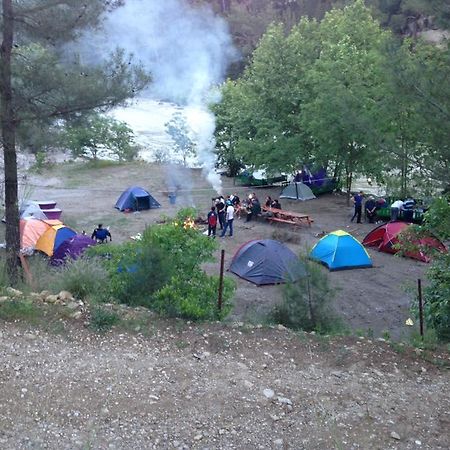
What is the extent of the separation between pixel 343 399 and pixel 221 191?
68.6 feet

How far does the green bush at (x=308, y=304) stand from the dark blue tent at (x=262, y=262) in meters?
5.58

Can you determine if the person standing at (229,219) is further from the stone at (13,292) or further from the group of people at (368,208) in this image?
the stone at (13,292)

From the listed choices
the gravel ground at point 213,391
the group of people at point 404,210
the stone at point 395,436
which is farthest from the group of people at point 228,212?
the stone at point 395,436

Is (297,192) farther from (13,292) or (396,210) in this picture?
(13,292)

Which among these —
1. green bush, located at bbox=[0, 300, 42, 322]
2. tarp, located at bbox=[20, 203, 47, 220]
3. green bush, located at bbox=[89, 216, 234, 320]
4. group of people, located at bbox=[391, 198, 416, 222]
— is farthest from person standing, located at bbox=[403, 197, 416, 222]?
green bush, located at bbox=[0, 300, 42, 322]

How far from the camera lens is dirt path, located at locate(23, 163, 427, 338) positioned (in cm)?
1309

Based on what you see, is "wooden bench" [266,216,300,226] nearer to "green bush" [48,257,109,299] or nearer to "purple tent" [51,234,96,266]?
"purple tent" [51,234,96,266]

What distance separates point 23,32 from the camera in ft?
37.1

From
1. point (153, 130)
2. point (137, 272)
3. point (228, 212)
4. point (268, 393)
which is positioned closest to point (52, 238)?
point (228, 212)

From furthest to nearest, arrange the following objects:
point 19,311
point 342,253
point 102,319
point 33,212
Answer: point 33,212 < point 342,253 < point 19,311 < point 102,319

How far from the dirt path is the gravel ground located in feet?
5.05

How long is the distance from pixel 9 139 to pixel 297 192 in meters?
16.5

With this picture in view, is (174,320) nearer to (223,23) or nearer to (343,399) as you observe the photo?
(343,399)

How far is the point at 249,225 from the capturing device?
21.7 m
